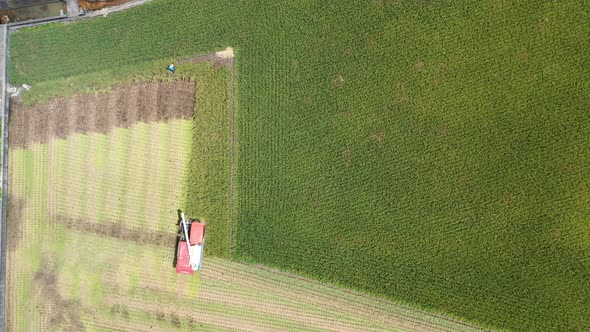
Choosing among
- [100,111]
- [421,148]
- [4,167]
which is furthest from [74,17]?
[421,148]

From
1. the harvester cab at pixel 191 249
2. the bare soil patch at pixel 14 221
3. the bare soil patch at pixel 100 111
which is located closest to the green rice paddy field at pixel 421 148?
the harvester cab at pixel 191 249

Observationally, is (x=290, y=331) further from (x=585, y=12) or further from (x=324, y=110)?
(x=585, y=12)

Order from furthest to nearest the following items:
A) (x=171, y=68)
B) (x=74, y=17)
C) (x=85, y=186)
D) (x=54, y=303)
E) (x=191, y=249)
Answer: (x=74, y=17) < (x=85, y=186) < (x=54, y=303) < (x=171, y=68) < (x=191, y=249)

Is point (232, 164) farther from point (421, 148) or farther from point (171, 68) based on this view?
point (421, 148)

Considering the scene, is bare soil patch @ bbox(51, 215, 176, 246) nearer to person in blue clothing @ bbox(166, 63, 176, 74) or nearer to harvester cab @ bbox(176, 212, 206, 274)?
harvester cab @ bbox(176, 212, 206, 274)

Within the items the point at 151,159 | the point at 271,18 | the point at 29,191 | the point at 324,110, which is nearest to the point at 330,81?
the point at 324,110

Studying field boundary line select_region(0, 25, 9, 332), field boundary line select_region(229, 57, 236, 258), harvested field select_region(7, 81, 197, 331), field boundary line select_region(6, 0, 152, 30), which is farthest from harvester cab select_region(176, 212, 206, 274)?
field boundary line select_region(6, 0, 152, 30)
